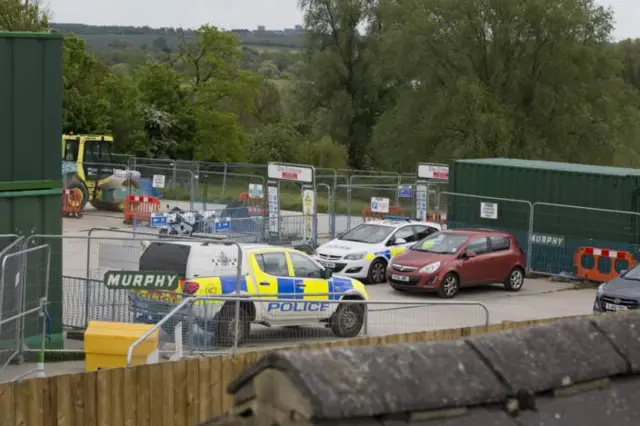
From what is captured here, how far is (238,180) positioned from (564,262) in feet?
56.9

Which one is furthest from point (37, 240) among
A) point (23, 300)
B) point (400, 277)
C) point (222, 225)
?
point (222, 225)

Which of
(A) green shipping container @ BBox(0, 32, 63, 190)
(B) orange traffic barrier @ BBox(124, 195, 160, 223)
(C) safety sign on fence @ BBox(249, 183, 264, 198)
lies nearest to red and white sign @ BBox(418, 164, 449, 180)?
(C) safety sign on fence @ BBox(249, 183, 264, 198)

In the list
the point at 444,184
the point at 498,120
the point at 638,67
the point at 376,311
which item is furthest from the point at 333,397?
the point at 638,67

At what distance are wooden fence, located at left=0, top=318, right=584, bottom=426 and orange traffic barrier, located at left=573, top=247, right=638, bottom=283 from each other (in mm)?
17409

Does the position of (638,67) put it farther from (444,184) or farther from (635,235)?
(635,235)

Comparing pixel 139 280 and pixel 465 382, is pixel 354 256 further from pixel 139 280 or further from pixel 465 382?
pixel 465 382

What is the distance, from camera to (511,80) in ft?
186

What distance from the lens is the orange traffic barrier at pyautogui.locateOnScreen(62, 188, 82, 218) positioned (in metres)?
39.6

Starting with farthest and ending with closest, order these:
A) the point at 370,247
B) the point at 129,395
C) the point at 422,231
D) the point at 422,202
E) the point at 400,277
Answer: the point at 422,202 → the point at 422,231 → the point at 370,247 → the point at 400,277 → the point at 129,395

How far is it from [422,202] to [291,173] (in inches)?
202

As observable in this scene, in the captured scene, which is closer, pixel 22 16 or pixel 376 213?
pixel 376 213

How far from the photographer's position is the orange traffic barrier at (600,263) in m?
27.6

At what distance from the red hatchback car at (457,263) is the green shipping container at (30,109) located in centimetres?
1026

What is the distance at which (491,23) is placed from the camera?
2222 inches
